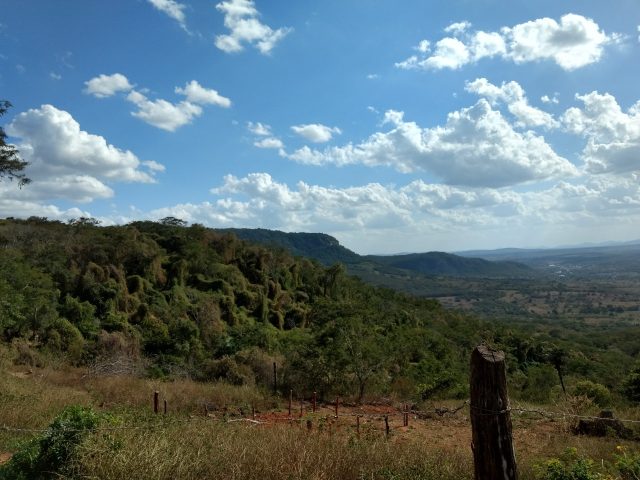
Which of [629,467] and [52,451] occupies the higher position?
[52,451]

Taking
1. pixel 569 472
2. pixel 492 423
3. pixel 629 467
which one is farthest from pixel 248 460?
pixel 629 467

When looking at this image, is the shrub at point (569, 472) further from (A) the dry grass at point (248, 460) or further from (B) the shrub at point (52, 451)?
(B) the shrub at point (52, 451)

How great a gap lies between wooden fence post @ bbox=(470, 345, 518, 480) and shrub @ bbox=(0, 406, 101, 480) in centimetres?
389

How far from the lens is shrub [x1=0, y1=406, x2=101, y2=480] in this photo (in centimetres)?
494

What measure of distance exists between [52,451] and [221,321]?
31658 mm

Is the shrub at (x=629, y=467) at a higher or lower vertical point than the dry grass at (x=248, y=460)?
lower

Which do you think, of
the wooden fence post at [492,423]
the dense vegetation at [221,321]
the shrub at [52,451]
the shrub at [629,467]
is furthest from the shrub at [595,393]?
the shrub at [52,451]

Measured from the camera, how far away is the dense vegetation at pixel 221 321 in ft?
59.6

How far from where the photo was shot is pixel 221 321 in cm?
3606

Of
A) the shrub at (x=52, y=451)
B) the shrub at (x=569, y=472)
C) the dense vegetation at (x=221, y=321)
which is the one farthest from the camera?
the dense vegetation at (x=221, y=321)

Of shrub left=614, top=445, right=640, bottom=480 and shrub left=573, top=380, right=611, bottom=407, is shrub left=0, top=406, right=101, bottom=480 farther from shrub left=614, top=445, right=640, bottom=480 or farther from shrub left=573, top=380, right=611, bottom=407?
shrub left=573, top=380, right=611, bottom=407

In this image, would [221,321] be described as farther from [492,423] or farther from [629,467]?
[492,423]

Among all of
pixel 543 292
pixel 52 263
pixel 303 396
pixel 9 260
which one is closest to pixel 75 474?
pixel 303 396

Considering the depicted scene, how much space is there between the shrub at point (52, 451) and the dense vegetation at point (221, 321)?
1237cm
